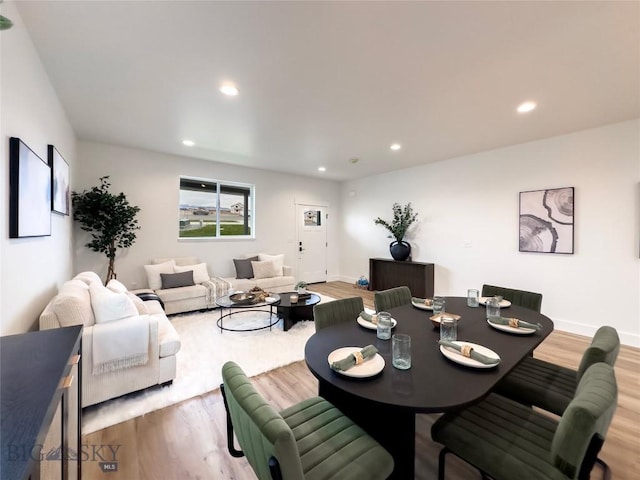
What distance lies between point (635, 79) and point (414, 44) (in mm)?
2119

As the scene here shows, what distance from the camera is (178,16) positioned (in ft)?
5.64

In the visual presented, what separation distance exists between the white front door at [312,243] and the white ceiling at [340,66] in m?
3.05

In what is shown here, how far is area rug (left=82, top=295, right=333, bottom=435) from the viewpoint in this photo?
204cm

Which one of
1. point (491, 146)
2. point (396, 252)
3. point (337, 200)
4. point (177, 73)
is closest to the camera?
point (177, 73)

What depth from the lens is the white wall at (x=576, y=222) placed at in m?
3.29

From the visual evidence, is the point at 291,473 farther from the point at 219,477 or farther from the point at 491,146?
the point at 491,146

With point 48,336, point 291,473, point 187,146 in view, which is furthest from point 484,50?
point 187,146

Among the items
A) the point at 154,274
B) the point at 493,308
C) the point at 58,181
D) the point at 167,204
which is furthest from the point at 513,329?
the point at 167,204

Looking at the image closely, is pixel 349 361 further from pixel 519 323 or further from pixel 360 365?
pixel 519 323

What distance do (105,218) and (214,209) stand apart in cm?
187

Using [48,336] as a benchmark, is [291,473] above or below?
below

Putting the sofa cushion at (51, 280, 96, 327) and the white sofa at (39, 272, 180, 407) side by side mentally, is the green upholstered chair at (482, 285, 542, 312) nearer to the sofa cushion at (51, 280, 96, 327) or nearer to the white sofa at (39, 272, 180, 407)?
the white sofa at (39, 272, 180, 407)

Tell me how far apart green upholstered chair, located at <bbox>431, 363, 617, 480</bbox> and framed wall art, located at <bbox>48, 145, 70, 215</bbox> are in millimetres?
3511

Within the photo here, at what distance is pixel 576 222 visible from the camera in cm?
362
